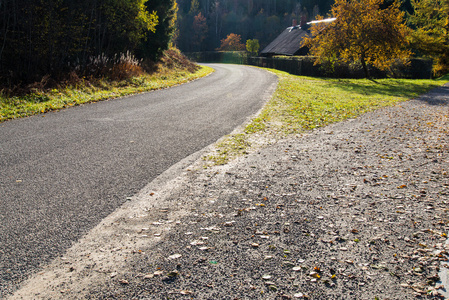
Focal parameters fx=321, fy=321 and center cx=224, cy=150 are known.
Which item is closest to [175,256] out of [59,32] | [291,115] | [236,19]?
[291,115]

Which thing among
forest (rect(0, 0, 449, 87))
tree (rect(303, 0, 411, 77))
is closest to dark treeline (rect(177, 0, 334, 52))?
forest (rect(0, 0, 449, 87))

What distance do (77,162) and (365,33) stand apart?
24836mm

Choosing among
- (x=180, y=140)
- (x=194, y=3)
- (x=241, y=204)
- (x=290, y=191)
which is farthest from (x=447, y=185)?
(x=194, y=3)

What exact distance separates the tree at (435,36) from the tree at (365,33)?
9.69 metres

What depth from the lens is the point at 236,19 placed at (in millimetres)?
91750

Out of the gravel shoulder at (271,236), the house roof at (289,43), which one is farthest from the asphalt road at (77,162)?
the house roof at (289,43)

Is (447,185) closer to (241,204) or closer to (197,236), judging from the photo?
(241,204)

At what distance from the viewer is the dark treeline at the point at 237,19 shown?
8075 cm

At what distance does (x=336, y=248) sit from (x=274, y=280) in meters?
0.99

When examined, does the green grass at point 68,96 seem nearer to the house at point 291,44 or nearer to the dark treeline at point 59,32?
the dark treeline at point 59,32

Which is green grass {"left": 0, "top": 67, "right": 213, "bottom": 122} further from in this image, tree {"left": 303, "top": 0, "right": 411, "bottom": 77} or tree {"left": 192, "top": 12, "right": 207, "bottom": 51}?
tree {"left": 192, "top": 12, "right": 207, "bottom": 51}

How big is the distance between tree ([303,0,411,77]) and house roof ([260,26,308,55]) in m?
18.3

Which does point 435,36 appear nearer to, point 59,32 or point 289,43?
point 289,43

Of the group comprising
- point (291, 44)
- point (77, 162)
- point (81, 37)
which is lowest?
point (77, 162)
